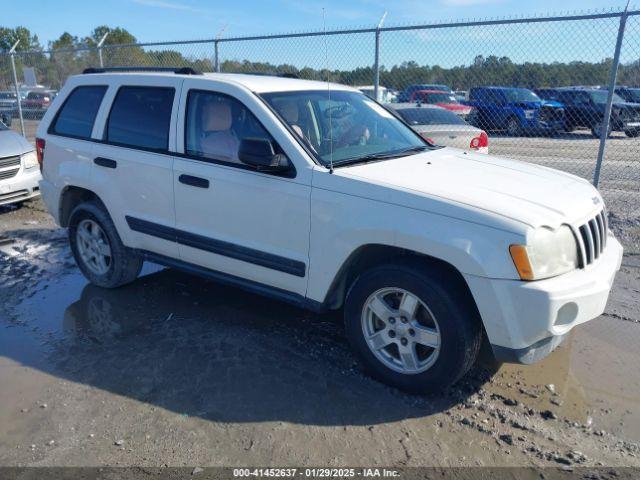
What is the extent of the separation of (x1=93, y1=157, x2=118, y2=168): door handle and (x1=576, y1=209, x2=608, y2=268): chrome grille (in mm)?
3582

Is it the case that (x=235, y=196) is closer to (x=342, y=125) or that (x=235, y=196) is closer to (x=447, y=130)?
Answer: (x=342, y=125)

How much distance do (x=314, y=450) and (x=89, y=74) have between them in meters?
4.05

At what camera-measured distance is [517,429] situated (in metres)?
3.12

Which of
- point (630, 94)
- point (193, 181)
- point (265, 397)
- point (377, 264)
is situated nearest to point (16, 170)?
point (193, 181)

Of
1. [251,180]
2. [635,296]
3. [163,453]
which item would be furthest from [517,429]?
[635,296]

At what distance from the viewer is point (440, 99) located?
2003 cm

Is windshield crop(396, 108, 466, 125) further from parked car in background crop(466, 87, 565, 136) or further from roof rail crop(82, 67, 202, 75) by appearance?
parked car in background crop(466, 87, 565, 136)

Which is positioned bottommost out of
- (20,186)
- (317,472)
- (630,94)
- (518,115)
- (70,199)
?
(317,472)

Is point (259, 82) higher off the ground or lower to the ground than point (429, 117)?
higher

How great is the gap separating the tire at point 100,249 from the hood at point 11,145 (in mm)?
3607

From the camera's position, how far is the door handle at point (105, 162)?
15.2 ft

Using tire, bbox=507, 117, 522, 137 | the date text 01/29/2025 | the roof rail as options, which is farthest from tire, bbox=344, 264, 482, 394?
tire, bbox=507, 117, 522, 137

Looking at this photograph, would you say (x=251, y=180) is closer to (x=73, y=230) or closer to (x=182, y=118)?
(x=182, y=118)

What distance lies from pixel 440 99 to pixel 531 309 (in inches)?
720
